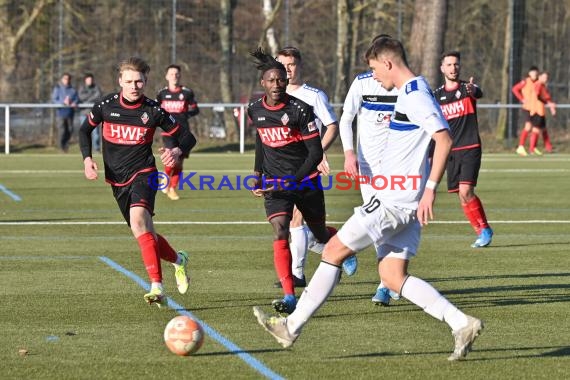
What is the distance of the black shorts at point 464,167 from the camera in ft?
46.3

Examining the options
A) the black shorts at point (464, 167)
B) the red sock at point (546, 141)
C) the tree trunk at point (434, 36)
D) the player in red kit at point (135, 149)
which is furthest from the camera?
the red sock at point (546, 141)

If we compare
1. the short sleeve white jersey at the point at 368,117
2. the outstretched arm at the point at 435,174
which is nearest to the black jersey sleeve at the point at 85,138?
the short sleeve white jersey at the point at 368,117

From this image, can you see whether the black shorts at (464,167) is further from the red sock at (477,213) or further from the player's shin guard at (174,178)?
the player's shin guard at (174,178)

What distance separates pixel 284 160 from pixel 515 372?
3317 mm

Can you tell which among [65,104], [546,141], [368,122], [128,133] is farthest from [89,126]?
[546,141]

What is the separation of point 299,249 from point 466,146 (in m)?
4.01

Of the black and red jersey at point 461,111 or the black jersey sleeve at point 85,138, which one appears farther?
the black and red jersey at point 461,111

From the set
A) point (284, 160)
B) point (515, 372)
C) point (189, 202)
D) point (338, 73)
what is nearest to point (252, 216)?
point (189, 202)

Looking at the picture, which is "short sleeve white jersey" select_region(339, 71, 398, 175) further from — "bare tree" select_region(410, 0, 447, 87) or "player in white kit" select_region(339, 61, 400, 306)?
"bare tree" select_region(410, 0, 447, 87)

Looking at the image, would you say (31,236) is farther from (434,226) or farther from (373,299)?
(373,299)

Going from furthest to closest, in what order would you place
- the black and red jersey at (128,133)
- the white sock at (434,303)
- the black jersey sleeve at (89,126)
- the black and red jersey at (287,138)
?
the black jersey sleeve at (89,126)
the black and red jersey at (128,133)
the black and red jersey at (287,138)
the white sock at (434,303)

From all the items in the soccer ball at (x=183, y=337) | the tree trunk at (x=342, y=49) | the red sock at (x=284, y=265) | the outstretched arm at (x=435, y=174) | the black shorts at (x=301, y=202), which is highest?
the tree trunk at (x=342, y=49)

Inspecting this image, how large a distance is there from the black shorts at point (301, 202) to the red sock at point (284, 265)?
0.26 meters

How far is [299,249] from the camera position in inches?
428
